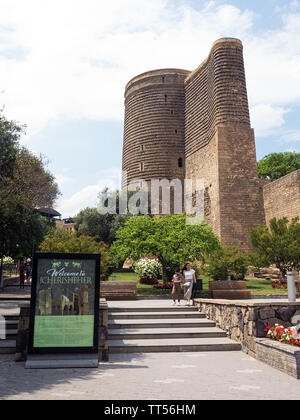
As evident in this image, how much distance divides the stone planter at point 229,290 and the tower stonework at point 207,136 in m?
12.6

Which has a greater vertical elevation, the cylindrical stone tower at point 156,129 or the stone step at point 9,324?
the cylindrical stone tower at point 156,129

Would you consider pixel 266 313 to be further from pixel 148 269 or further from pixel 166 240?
pixel 148 269

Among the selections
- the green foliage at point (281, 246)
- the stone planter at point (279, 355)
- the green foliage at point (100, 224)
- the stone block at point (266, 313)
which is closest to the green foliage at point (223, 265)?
the green foliage at point (281, 246)

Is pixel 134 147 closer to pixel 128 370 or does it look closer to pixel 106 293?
pixel 106 293

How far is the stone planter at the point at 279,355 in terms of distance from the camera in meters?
5.22

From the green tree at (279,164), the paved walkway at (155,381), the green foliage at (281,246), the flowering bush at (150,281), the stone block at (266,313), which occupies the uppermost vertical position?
the green tree at (279,164)

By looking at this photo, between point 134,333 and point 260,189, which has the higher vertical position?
point 260,189

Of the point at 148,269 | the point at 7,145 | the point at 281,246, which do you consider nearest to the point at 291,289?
the point at 281,246

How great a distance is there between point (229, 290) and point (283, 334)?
24.3ft

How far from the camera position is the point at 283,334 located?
6039mm

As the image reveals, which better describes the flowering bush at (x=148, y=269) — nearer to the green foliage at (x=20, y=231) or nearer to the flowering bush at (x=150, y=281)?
the flowering bush at (x=150, y=281)

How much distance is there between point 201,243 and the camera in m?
14.0

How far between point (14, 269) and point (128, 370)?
2629cm
